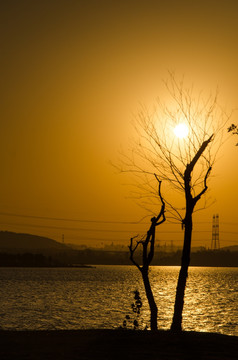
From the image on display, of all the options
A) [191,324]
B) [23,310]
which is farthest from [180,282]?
[23,310]

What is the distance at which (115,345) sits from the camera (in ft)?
65.8

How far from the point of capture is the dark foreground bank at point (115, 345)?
60.6ft

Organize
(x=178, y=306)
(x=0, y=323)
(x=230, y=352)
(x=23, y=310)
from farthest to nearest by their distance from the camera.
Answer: (x=23, y=310), (x=0, y=323), (x=178, y=306), (x=230, y=352)

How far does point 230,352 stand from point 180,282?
24.7ft

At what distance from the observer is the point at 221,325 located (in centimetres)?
7356

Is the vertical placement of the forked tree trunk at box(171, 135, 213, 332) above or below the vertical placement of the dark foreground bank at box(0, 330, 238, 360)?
above

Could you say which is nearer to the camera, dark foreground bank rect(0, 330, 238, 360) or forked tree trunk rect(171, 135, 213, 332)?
dark foreground bank rect(0, 330, 238, 360)

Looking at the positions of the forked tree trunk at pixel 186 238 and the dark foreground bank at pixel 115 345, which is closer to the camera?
the dark foreground bank at pixel 115 345

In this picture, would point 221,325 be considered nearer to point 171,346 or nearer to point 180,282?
point 180,282

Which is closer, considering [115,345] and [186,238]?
[115,345]

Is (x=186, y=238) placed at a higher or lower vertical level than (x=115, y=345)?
higher

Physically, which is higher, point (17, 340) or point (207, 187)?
point (207, 187)

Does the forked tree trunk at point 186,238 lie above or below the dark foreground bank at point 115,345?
above

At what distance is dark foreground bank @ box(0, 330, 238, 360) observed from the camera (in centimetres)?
1848
